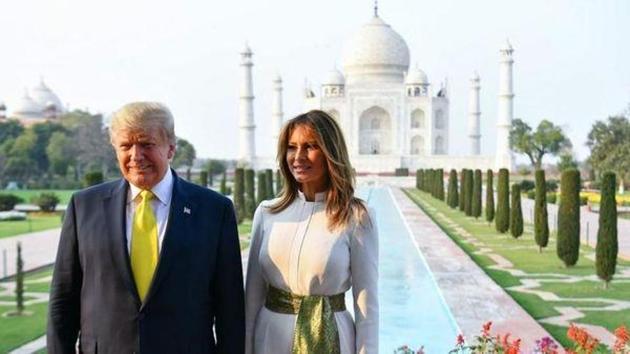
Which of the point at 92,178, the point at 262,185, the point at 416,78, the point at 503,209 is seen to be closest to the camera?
the point at 92,178

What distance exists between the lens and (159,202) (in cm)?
196

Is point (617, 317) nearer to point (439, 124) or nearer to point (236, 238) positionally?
point (236, 238)

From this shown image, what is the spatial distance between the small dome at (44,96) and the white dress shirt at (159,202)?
5509cm

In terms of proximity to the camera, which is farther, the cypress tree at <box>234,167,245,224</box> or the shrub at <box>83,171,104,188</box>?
the cypress tree at <box>234,167,245,224</box>

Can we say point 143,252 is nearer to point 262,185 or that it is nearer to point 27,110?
point 262,185

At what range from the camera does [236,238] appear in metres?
2.00

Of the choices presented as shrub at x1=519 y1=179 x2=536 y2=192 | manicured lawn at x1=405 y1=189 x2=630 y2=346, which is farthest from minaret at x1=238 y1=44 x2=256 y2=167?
manicured lawn at x1=405 y1=189 x2=630 y2=346

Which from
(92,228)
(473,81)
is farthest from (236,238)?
(473,81)

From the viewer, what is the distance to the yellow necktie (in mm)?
1890

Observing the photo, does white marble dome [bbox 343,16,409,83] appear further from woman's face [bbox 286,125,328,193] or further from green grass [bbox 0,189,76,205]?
woman's face [bbox 286,125,328,193]

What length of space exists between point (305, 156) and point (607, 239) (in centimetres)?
576

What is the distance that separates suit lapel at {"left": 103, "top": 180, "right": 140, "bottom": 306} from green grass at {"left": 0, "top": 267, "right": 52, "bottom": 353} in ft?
10.9

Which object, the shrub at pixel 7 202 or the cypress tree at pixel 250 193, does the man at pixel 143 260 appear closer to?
the cypress tree at pixel 250 193

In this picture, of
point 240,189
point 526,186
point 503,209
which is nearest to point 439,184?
point 526,186
